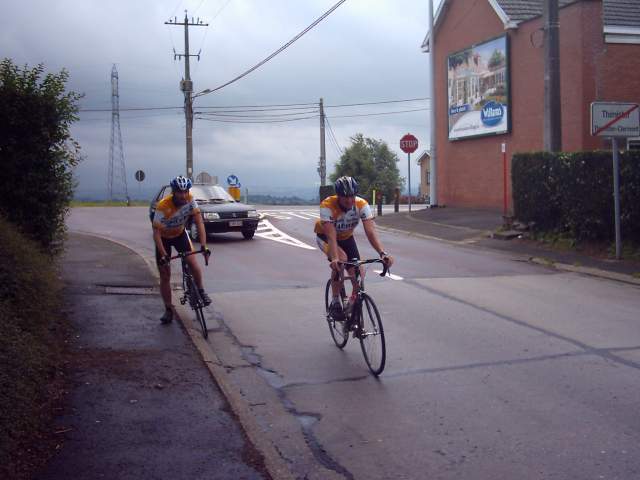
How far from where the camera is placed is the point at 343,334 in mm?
7773

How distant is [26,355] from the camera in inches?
220

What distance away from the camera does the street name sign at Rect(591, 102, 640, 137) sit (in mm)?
14070

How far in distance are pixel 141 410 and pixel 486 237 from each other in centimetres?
1510

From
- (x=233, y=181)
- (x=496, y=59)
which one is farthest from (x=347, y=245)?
(x=233, y=181)

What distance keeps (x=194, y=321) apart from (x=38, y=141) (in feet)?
11.4

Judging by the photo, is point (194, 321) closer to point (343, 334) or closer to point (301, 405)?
point (343, 334)

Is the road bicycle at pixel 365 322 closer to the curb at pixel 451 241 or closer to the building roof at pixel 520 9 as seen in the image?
the curb at pixel 451 241

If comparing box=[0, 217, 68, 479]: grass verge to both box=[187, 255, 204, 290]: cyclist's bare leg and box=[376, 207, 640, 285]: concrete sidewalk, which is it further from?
box=[376, 207, 640, 285]: concrete sidewalk

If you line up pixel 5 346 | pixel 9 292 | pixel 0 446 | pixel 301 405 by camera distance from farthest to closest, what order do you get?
pixel 9 292
pixel 301 405
pixel 5 346
pixel 0 446

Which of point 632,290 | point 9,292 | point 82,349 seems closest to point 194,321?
point 82,349

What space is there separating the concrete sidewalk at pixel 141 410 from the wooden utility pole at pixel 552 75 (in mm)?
11392

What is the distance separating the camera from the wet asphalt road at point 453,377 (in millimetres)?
4832

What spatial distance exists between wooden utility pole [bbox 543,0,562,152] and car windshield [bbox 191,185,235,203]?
29.2ft

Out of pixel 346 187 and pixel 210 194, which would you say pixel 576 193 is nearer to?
pixel 210 194
